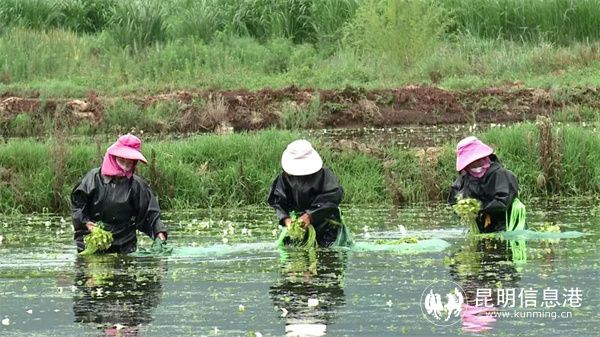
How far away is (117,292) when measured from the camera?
39.5ft

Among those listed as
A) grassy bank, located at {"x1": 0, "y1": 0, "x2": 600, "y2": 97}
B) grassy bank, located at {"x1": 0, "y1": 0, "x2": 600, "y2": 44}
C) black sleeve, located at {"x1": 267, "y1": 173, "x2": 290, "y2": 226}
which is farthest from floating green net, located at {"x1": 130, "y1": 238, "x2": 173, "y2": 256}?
grassy bank, located at {"x1": 0, "y1": 0, "x2": 600, "y2": 44}

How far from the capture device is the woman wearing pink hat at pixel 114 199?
13.3 m

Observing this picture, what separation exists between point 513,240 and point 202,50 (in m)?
18.6

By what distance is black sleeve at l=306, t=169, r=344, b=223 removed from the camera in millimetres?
13781

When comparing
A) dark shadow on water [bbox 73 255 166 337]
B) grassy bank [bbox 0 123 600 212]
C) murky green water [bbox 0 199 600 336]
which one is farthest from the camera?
grassy bank [bbox 0 123 600 212]

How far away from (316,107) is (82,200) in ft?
44.1

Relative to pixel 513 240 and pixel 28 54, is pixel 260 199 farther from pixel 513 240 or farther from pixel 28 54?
pixel 28 54

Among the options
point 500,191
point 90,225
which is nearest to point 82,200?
point 90,225

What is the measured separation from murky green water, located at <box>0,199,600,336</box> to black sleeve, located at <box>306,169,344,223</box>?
1.50 ft

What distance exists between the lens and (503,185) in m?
14.5

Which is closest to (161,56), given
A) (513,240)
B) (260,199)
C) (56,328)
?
(260,199)

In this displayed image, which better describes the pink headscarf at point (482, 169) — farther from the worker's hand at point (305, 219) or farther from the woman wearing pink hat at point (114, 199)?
the woman wearing pink hat at point (114, 199)

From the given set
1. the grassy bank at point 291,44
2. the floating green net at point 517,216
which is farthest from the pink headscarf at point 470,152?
the grassy bank at point 291,44

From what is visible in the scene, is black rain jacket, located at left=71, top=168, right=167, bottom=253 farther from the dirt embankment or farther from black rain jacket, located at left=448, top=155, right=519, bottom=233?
the dirt embankment
